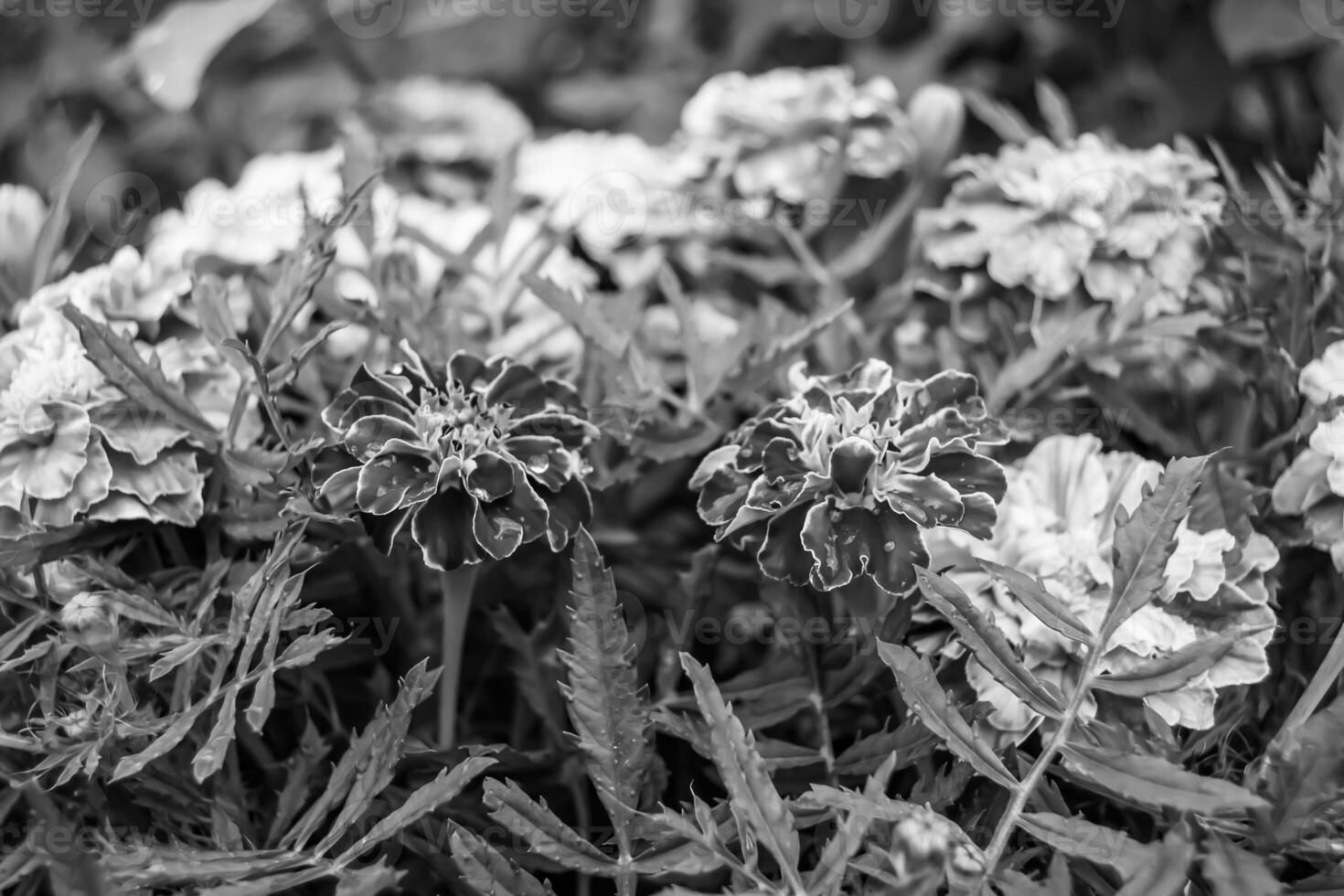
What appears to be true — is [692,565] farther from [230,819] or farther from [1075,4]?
[1075,4]

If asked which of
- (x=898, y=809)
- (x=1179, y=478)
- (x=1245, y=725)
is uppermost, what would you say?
(x=1179, y=478)

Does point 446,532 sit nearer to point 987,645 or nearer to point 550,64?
point 987,645

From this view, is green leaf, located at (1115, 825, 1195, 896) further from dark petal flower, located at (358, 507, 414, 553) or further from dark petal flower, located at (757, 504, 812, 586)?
dark petal flower, located at (358, 507, 414, 553)

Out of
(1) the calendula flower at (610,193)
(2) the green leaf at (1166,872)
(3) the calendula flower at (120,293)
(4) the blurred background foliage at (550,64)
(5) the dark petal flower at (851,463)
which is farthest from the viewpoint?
(4) the blurred background foliage at (550,64)

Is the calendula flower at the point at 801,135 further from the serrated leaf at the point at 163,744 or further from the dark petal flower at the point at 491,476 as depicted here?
the serrated leaf at the point at 163,744

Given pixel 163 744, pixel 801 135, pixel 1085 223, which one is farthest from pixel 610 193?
pixel 163 744

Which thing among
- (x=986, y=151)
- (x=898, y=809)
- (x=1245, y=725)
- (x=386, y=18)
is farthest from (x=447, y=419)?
(x=386, y=18)

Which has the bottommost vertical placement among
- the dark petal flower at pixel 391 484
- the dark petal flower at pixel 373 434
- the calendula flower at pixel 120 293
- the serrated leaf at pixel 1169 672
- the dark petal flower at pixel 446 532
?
the serrated leaf at pixel 1169 672

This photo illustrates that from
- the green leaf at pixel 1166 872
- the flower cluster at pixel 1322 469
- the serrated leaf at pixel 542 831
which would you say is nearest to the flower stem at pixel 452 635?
the serrated leaf at pixel 542 831
